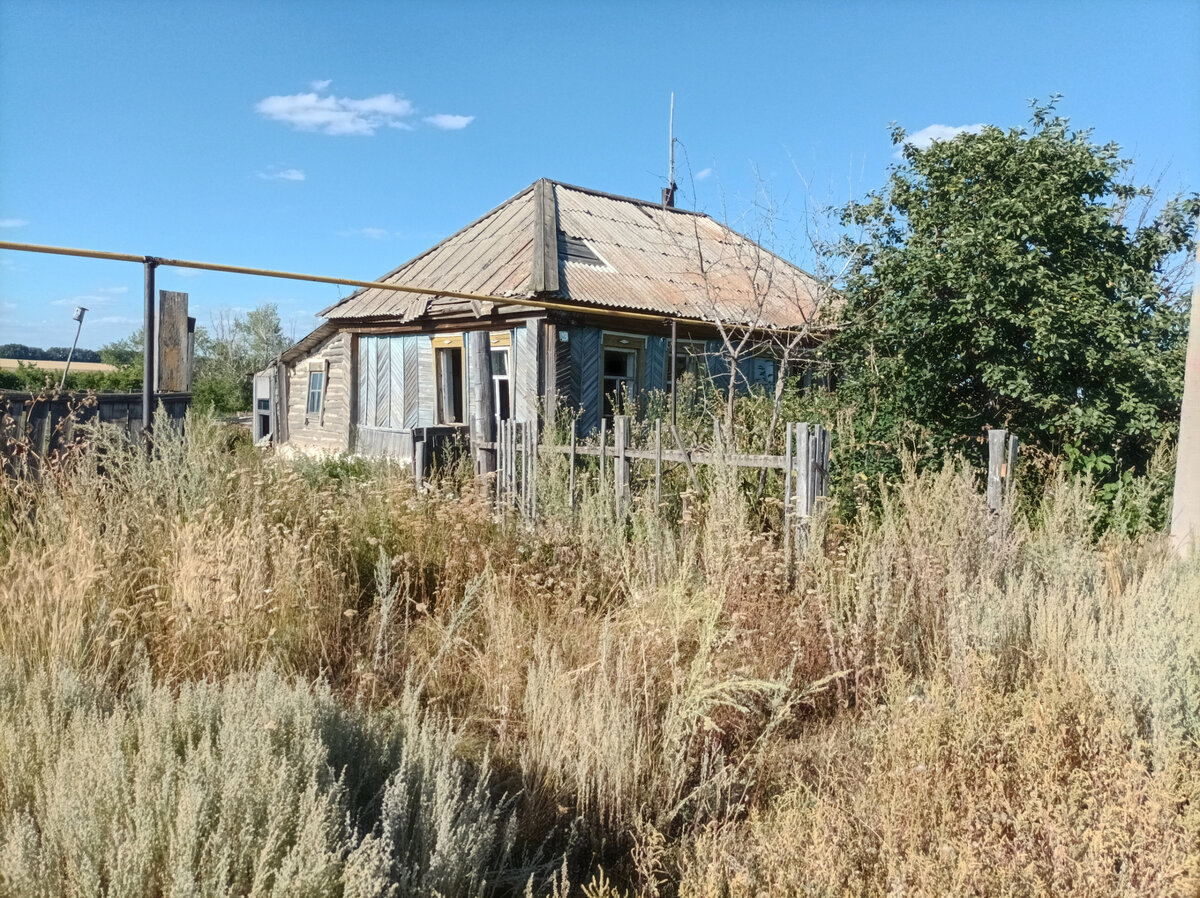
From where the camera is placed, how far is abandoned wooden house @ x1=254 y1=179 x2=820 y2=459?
11.0m

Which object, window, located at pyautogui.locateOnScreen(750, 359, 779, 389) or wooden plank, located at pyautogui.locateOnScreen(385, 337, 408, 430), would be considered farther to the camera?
wooden plank, located at pyautogui.locateOnScreen(385, 337, 408, 430)

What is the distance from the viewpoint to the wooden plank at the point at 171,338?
224 inches

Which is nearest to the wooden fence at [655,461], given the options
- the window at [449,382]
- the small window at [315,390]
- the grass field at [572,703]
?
the grass field at [572,703]

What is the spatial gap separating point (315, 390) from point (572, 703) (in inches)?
561

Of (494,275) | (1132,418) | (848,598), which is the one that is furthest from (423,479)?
(1132,418)

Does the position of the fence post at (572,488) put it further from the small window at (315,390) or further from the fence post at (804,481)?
the small window at (315,390)

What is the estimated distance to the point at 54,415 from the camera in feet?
21.2

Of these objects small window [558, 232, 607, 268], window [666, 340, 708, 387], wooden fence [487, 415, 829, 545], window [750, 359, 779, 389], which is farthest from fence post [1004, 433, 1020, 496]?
window [750, 359, 779, 389]

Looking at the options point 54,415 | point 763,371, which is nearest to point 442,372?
point 763,371

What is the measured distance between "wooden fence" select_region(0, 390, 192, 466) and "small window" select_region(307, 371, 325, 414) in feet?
27.9

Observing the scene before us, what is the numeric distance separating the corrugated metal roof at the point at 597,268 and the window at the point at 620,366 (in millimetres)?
647

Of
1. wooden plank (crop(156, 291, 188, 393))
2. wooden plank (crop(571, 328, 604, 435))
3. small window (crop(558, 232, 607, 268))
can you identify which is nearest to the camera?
wooden plank (crop(156, 291, 188, 393))

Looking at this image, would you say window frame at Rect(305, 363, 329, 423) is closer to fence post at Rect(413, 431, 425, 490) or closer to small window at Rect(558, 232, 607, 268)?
small window at Rect(558, 232, 607, 268)

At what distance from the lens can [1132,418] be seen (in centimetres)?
659
